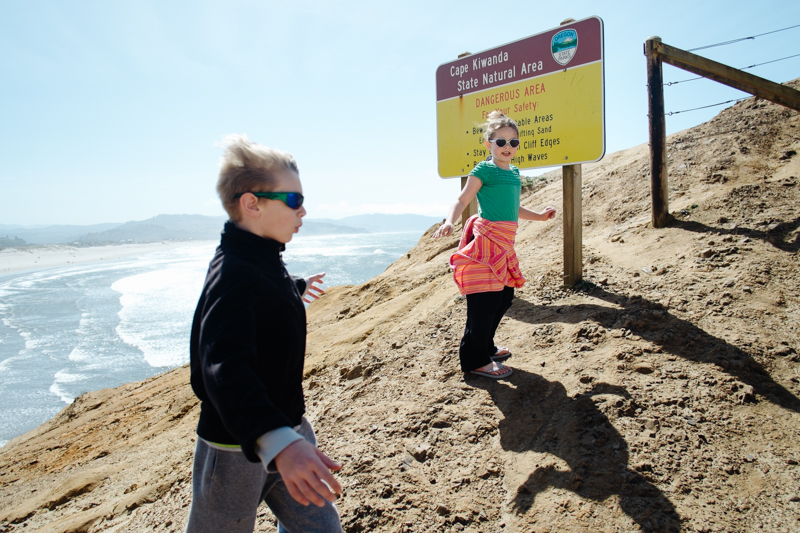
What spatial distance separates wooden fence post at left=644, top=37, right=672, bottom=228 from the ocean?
445 inches

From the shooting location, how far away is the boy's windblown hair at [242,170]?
1505 millimetres

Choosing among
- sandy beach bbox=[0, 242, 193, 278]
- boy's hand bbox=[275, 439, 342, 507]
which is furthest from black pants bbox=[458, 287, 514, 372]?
sandy beach bbox=[0, 242, 193, 278]

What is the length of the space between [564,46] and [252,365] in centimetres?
487

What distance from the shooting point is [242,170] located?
59.2 inches

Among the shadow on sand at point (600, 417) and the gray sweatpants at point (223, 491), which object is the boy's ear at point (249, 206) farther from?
the shadow on sand at point (600, 417)

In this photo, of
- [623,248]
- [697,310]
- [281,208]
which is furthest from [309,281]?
[623,248]

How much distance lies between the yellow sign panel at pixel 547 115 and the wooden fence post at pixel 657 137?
1.11 m

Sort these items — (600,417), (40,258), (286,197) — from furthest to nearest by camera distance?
(40,258)
(600,417)
(286,197)

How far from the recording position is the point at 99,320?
59.5 feet

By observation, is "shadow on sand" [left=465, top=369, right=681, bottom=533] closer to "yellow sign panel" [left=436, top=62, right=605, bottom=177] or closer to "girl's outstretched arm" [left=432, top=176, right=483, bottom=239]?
"girl's outstretched arm" [left=432, top=176, right=483, bottom=239]

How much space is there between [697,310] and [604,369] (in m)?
1.12

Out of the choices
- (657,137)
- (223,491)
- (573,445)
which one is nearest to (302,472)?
(223,491)

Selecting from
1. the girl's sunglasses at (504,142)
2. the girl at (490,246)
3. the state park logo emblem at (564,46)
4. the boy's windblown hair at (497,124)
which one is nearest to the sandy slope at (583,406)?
the girl at (490,246)

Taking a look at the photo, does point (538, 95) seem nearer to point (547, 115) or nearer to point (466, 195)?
point (547, 115)
